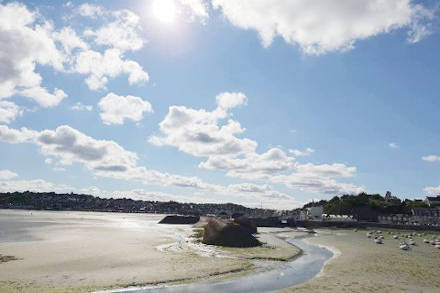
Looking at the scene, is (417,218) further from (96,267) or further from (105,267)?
(96,267)

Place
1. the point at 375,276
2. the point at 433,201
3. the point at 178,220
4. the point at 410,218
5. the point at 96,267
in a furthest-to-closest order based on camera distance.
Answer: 1. the point at 433,201
2. the point at 178,220
3. the point at 410,218
4. the point at 96,267
5. the point at 375,276

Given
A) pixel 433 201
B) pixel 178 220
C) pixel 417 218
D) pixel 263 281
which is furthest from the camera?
pixel 433 201

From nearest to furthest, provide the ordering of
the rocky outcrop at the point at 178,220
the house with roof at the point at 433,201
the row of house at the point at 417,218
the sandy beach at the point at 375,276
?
1. the sandy beach at the point at 375,276
2. the row of house at the point at 417,218
3. the rocky outcrop at the point at 178,220
4. the house with roof at the point at 433,201

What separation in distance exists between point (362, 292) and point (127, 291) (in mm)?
16511

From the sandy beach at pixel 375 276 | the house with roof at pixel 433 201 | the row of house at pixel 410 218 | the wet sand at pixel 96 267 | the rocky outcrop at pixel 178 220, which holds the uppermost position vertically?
the house with roof at pixel 433 201

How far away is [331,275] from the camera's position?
1289 inches

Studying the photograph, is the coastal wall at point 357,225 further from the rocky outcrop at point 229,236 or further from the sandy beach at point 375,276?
the rocky outcrop at point 229,236

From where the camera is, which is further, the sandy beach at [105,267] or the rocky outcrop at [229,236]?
the rocky outcrop at [229,236]

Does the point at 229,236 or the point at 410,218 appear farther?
the point at 410,218

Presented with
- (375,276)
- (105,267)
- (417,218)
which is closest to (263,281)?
(375,276)

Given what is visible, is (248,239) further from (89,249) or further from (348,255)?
(89,249)

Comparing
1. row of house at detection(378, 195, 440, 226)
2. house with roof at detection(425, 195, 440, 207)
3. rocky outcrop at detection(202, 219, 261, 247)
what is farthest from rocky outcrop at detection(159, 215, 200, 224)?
house with roof at detection(425, 195, 440, 207)

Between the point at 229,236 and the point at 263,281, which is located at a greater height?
the point at 229,236

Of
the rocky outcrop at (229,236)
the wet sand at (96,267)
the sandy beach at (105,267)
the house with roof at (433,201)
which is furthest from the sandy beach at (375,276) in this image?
the house with roof at (433,201)
